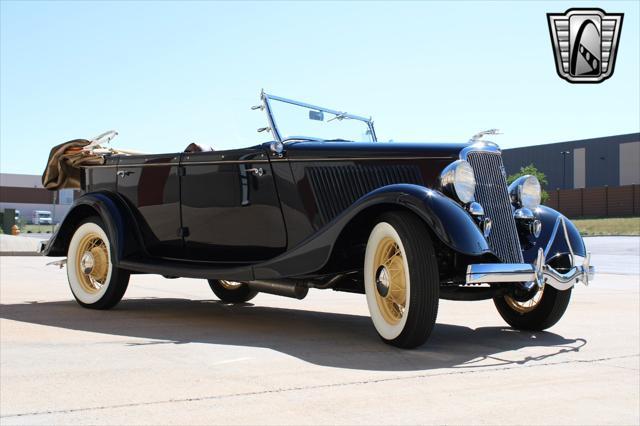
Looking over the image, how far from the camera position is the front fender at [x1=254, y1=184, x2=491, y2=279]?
4.41m

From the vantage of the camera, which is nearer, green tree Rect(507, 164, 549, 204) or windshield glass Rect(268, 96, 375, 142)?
windshield glass Rect(268, 96, 375, 142)

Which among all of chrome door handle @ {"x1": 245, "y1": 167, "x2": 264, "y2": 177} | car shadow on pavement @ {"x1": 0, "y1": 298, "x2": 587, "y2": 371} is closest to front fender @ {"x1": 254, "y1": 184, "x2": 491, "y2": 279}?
car shadow on pavement @ {"x1": 0, "y1": 298, "x2": 587, "y2": 371}

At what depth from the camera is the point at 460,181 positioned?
4.77 meters

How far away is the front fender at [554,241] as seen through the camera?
5.36 m

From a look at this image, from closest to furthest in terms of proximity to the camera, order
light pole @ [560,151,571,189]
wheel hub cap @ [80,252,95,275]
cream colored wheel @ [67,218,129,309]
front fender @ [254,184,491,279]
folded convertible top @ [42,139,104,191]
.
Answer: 1. front fender @ [254,184,491,279]
2. cream colored wheel @ [67,218,129,309]
3. wheel hub cap @ [80,252,95,275]
4. folded convertible top @ [42,139,104,191]
5. light pole @ [560,151,571,189]

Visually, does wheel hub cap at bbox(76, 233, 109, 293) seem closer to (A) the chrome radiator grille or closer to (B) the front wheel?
(B) the front wheel

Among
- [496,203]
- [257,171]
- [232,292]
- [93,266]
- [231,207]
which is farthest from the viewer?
[232,292]

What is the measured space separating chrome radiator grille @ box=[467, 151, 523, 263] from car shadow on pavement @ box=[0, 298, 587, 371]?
0.64 metres

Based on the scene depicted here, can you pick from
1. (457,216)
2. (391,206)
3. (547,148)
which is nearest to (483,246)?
(457,216)

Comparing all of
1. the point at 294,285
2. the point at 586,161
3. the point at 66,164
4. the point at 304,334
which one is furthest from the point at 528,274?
the point at 586,161

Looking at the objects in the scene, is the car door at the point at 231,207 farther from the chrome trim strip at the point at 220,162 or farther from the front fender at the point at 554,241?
the front fender at the point at 554,241

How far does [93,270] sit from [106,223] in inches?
19.2

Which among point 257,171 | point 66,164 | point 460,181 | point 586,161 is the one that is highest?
point 586,161

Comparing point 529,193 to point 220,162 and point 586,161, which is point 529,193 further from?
point 586,161
